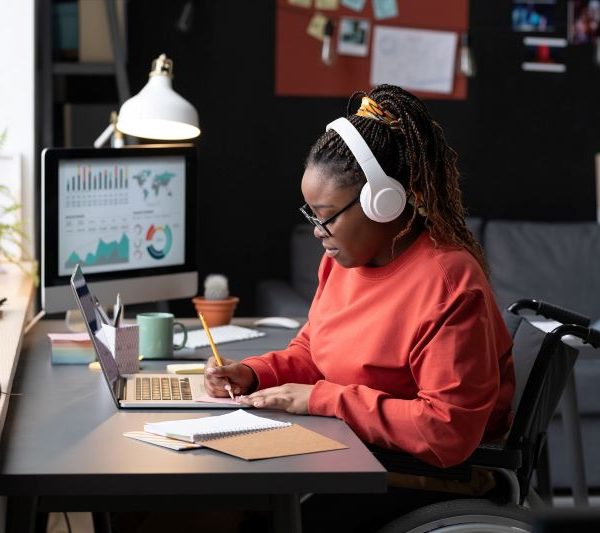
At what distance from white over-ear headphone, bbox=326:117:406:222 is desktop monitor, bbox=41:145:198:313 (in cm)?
99

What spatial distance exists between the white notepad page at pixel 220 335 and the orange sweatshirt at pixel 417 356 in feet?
1.96

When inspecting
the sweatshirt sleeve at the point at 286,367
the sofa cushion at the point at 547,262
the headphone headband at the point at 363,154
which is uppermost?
the headphone headband at the point at 363,154

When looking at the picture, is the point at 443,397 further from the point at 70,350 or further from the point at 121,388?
the point at 70,350

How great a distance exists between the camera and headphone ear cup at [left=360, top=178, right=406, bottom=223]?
182 centimetres

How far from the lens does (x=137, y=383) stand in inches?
82.6

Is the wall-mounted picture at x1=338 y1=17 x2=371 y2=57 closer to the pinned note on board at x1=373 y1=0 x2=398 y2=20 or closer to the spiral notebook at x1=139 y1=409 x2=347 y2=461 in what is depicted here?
the pinned note on board at x1=373 y1=0 x2=398 y2=20

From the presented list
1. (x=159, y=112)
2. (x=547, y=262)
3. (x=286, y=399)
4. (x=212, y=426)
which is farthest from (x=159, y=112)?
(x=547, y=262)

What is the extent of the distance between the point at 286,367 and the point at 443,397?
1.48 ft

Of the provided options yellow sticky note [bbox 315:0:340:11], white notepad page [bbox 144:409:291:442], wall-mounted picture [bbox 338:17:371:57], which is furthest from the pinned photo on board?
white notepad page [bbox 144:409:291:442]

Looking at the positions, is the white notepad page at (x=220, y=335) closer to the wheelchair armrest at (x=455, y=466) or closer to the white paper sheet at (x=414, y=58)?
the wheelchair armrest at (x=455, y=466)

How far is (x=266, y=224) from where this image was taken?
471 cm

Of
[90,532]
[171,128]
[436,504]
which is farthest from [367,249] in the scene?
[90,532]

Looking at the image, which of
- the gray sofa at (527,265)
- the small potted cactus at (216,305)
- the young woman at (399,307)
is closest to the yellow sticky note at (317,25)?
the gray sofa at (527,265)

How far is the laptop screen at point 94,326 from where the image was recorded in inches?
75.2
